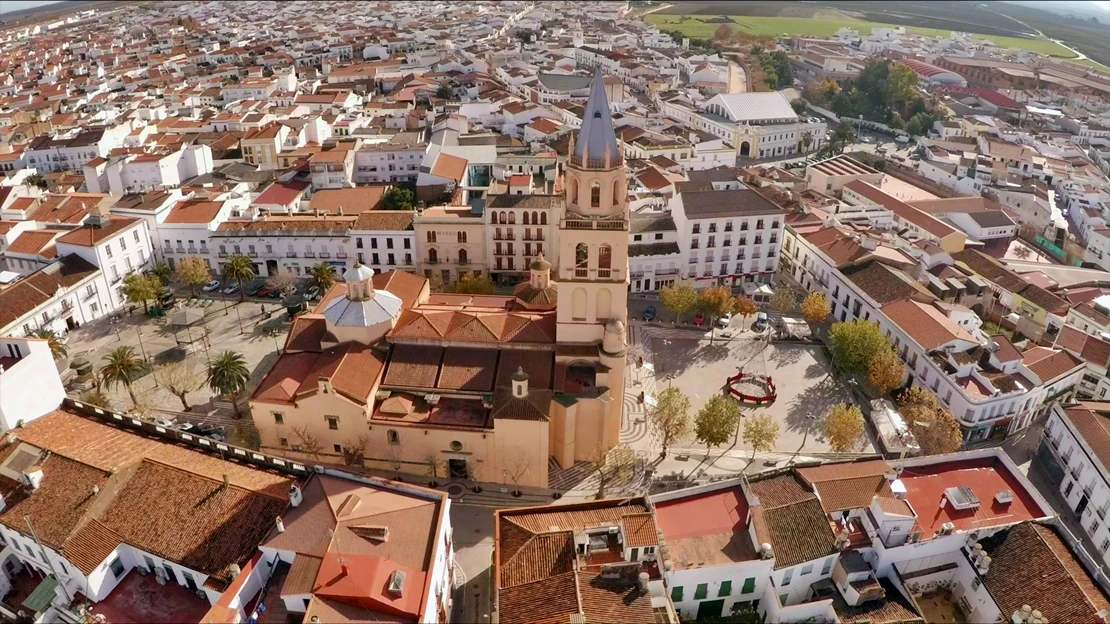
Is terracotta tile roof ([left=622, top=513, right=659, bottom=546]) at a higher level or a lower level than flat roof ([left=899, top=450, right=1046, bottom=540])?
higher

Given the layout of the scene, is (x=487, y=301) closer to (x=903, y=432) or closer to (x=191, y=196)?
(x=903, y=432)

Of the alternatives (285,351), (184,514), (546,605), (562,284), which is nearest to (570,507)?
(546,605)

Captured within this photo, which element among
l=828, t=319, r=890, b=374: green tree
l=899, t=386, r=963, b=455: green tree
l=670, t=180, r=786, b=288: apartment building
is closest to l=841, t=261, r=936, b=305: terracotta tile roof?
l=828, t=319, r=890, b=374: green tree

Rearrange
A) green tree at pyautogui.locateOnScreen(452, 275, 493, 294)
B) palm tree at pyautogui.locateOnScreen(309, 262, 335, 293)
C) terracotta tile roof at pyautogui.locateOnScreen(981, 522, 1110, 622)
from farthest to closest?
palm tree at pyautogui.locateOnScreen(309, 262, 335, 293), green tree at pyautogui.locateOnScreen(452, 275, 493, 294), terracotta tile roof at pyautogui.locateOnScreen(981, 522, 1110, 622)

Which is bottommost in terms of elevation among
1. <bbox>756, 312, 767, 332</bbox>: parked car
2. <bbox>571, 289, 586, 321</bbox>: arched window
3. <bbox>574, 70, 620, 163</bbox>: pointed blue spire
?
<bbox>756, 312, 767, 332</bbox>: parked car

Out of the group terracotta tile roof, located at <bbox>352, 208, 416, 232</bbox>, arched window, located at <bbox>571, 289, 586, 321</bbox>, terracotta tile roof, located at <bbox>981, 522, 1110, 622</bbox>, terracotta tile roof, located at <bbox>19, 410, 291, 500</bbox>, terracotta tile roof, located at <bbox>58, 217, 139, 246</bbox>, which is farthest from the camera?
terracotta tile roof, located at <bbox>352, 208, 416, 232</bbox>

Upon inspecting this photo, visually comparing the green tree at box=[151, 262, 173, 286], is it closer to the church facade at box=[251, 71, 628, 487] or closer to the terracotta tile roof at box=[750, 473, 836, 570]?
the church facade at box=[251, 71, 628, 487]

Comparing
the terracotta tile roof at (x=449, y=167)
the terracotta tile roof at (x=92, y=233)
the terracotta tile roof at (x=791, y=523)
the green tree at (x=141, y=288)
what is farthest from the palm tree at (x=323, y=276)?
the terracotta tile roof at (x=791, y=523)

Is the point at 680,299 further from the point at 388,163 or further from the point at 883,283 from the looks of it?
the point at 388,163
